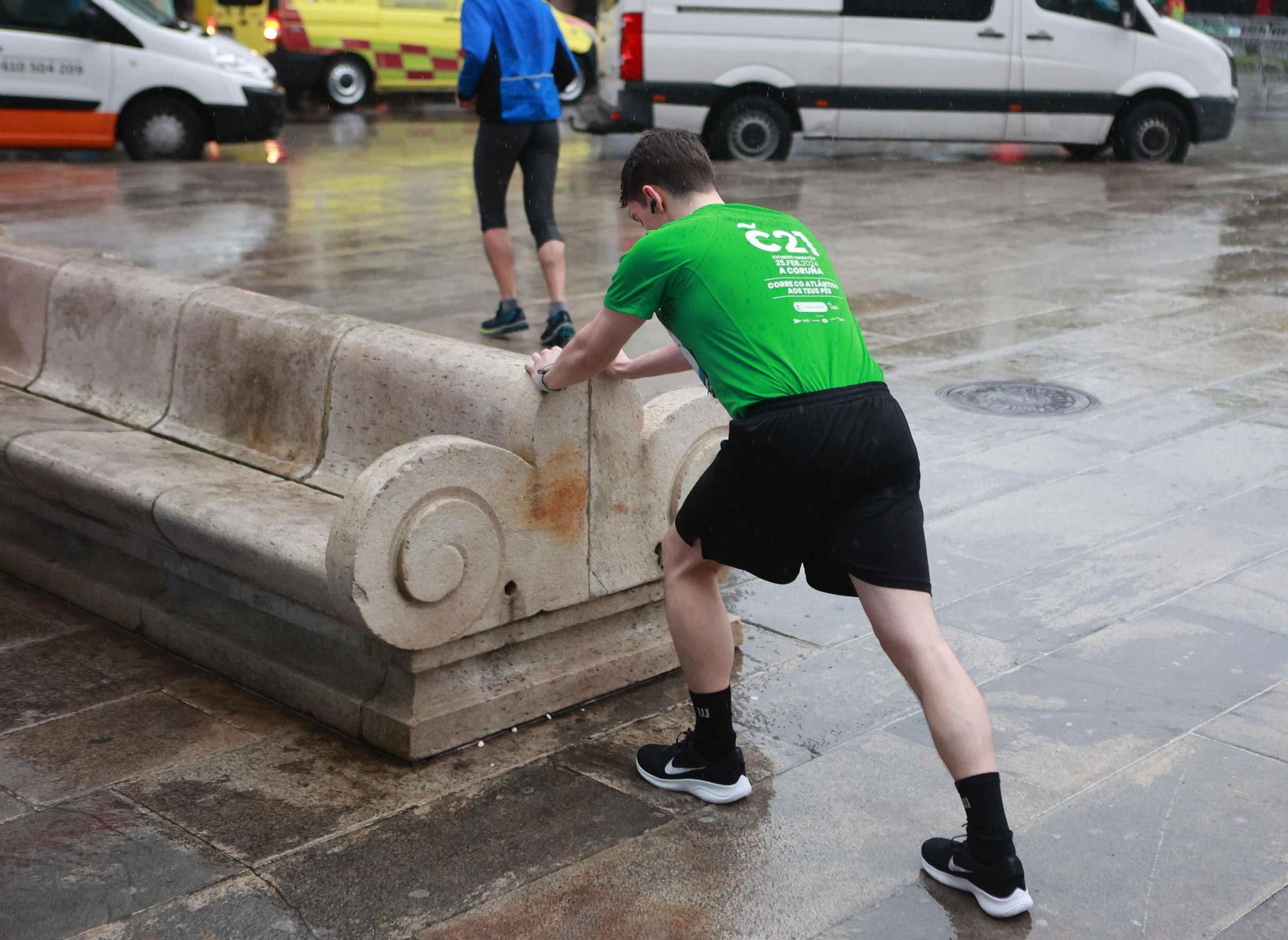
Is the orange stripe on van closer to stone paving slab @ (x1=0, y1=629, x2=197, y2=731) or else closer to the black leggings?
the black leggings

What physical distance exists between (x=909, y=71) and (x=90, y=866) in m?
14.0

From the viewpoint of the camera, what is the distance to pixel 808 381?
126 inches

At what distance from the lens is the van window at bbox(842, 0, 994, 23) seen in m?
15.7

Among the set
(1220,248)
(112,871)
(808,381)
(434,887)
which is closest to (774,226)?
(808,381)

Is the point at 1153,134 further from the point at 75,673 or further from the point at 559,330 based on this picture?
the point at 75,673

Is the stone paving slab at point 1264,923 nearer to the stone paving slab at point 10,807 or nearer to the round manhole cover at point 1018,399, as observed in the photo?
the stone paving slab at point 10,807

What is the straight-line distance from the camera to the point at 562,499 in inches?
158

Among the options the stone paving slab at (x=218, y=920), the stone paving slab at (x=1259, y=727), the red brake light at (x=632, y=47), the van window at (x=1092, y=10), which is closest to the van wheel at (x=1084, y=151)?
the van window at (x=1092, y=10)

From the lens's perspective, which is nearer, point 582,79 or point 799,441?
point 799,441

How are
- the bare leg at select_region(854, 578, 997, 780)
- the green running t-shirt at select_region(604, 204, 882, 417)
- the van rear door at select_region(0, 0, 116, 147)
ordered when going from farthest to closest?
the van rear door at select_region(0, 0, 116, 147) → the green running t-shirt at select_region(604, 204, 882, 417) → the bare leg at select_region(854, 578, 997, 780)

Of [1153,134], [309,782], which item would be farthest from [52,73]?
[309,782]

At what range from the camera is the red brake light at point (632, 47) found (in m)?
15.5

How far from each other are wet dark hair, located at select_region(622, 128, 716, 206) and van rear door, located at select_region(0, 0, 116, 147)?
13.2m

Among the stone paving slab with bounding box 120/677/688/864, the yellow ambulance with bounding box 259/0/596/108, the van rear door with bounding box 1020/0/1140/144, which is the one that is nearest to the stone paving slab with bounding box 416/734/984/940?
the stone paving slab with bounding box 120/677/688/864
